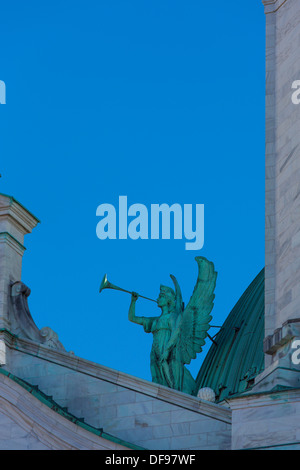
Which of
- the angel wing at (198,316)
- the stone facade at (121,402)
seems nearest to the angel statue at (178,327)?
the angel wing at (198,316)

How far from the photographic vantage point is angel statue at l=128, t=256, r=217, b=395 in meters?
45.9

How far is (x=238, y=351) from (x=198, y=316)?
501 cm

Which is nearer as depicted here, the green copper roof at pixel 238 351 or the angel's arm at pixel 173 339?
the angel's arm at pixel 173 339

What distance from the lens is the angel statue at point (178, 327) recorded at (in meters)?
45.9

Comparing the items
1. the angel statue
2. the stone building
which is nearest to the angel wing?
the angel statue

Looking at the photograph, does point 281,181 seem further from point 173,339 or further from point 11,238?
point 173,339

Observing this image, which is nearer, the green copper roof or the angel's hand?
the angel's hand

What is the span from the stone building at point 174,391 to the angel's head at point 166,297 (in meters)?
4.22

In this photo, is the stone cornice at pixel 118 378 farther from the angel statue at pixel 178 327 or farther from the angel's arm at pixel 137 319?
the angel's arm at pixel 137 319

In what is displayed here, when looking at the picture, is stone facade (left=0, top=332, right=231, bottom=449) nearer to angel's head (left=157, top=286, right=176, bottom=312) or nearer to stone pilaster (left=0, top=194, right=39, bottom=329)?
stone pilaster (left=0, top=194, right=39, bottom=329)

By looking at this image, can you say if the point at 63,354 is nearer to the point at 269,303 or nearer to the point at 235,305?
the point at 269,303

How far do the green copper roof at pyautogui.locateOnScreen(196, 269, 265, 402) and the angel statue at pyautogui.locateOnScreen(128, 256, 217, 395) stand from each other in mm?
3263
